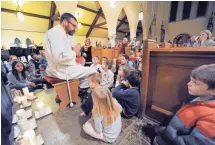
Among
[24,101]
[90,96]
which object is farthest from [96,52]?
[90,96]

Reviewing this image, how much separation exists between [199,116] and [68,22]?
66.6 inches

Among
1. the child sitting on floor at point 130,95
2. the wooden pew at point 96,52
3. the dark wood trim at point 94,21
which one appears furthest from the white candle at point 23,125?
the dark wood trim at point 94,21

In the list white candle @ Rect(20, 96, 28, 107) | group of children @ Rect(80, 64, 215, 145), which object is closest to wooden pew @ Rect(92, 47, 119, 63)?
white candle @ Rect(20, 96, 28, 107)

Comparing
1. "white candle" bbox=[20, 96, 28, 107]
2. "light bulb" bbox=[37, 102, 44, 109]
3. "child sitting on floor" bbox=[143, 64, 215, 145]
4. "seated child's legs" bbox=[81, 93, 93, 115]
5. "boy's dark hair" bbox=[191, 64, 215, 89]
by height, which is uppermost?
"boy's dark hair" bbox=[191, 64, 215, 89]

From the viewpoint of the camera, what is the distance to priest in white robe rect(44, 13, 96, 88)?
1.59 meters

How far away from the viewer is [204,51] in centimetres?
97

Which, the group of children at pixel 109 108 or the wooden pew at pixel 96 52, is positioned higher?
the wooden pew at pixel 96 52

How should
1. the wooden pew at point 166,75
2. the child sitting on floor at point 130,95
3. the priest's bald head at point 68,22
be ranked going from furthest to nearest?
the priest's bald head at point 68,22 < the child sitting on floor at point 130,95 < the wooden pew at point 166,75

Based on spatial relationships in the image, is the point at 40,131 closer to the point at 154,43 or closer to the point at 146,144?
the point at 146,144

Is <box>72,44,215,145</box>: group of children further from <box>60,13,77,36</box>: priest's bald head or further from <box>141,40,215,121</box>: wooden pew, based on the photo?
<box>60,13,77,36</box>: priest's bald head

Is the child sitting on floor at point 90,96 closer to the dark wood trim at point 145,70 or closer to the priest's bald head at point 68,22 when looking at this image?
the dark wood trim at point 145,70

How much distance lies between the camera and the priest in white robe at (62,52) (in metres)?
1.59

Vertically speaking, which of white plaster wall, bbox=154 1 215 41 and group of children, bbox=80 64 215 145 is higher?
white plaster wall, bbox=154 1 215 41

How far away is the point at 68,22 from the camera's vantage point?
5.34 ft
